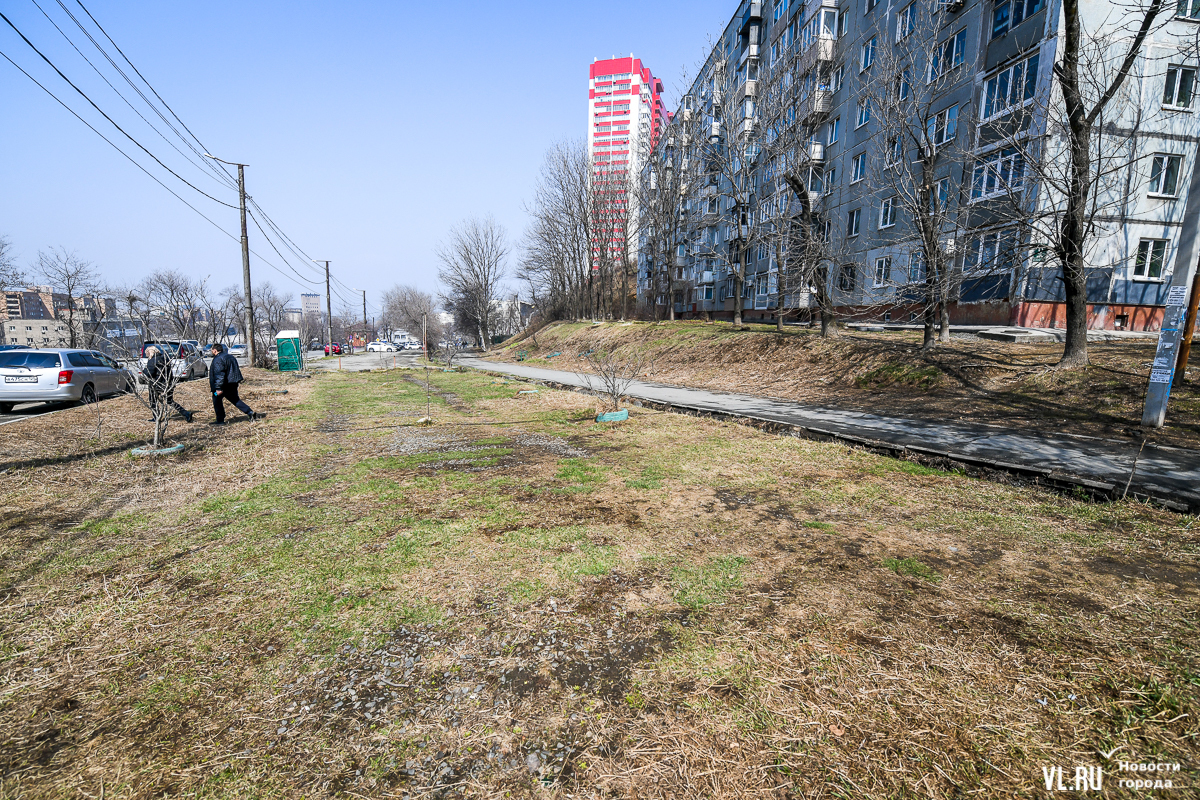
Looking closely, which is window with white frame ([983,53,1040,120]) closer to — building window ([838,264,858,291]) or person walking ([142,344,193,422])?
building window ([838,264,858,291])

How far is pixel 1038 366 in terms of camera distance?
10.8 meters

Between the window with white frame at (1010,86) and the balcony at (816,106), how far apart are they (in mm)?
6035

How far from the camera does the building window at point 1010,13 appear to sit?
1703cm

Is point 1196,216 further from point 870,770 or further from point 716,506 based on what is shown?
point 870,770

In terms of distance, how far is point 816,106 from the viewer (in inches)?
996

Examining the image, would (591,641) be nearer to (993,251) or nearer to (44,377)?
(44,377)

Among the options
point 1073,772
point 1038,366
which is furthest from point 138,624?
point 1038,366

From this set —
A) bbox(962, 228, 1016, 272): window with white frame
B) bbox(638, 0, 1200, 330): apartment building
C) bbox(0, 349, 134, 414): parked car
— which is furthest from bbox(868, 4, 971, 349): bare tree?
bbox(0, 349, 134, 414): parked car

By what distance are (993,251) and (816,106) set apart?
42.5 feet

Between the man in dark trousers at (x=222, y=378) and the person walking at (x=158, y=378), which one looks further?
the man in dark trousers at (x=222, y=378)

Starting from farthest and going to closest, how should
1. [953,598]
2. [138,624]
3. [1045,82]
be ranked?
[1045,82] → [953,598] → [138,624]

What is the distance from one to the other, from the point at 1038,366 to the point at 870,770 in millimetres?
12681

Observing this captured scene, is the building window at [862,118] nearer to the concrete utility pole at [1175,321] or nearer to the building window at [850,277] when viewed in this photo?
the building window at [850,277]

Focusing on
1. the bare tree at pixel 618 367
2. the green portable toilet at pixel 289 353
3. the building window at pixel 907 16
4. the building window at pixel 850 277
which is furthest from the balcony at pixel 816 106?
the green portable toilet at pixel 289 353
